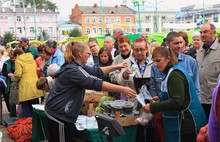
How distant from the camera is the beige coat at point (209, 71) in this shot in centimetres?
411

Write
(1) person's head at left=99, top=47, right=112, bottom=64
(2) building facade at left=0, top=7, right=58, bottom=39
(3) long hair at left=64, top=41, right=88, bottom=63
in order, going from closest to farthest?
(3) long hair at left=64, top=41, right=88, bottom=63 → (1) person's head at left=99, top=47, right=112, bottom=64 → (2) building facade at left=0, top=7, right=58, bottom=39

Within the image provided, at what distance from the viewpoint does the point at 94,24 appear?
8469 centimetres

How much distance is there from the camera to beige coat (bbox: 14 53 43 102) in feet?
21.6

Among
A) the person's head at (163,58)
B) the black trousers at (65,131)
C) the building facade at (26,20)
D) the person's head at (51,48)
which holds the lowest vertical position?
the black trousers at (65,131)

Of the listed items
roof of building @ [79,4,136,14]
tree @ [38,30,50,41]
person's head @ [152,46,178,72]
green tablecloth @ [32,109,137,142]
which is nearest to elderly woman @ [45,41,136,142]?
green tablecloth @ [32,109,137,142]

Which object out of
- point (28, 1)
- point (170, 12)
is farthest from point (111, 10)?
point (170, 12)

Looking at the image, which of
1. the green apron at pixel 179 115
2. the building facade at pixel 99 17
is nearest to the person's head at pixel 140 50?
the green apron at pixel 179 115

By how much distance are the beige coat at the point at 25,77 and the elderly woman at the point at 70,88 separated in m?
3.13

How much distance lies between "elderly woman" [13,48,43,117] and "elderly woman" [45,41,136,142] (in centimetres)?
313

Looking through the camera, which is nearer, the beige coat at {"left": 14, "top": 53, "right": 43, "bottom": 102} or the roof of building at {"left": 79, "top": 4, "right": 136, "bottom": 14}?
the beige coat at {"left": 14, "top": 53, "right": 43, "bottom": 102}

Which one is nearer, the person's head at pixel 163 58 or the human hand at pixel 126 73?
the person's head at pixel 163 58

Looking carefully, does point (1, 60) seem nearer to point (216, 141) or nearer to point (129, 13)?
point (216, 141)

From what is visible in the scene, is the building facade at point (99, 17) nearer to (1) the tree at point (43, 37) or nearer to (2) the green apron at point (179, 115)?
(1) the tree at point (43, 37)

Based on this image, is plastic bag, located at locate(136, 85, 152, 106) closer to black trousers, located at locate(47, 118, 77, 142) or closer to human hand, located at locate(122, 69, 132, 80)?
human hand, located at locate(122, 69, 132, 80)
